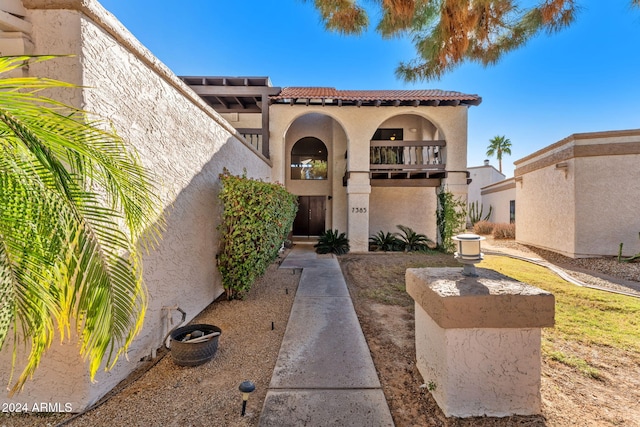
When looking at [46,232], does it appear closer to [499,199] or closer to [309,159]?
[309,159]

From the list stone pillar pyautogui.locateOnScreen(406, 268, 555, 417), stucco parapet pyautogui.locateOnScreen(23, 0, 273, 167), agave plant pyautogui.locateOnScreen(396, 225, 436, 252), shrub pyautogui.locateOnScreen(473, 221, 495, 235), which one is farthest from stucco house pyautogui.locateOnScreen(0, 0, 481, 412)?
shrub pyautogui.locateOnScreen(473, 221, 495, 235)

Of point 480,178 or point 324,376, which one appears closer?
point 324,376

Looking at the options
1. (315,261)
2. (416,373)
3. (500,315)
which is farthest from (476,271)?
(315,261)

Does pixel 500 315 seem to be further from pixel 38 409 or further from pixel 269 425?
pixel 38 409

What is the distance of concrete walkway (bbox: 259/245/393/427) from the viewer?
2.13m

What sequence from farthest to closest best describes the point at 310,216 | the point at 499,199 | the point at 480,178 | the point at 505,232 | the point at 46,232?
the point at 480,178, the point at 499,199, the point at 505,232, the point at 310,216, the point at 46,232

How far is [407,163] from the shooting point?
416 inches

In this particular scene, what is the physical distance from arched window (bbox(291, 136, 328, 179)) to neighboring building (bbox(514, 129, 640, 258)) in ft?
32.5

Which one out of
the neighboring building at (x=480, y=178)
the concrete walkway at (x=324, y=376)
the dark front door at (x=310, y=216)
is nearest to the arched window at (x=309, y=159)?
the dark front door at (x=310, y=216)

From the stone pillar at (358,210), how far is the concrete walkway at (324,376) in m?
6.06

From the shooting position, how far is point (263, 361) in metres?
3.00

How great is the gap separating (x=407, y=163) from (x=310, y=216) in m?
5.52

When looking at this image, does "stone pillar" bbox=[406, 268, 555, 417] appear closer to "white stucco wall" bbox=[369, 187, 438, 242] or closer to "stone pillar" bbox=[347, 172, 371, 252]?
"stone pillar" bbox=[347, 172, 371, 252]

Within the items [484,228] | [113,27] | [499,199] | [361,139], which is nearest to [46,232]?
[113,27]
